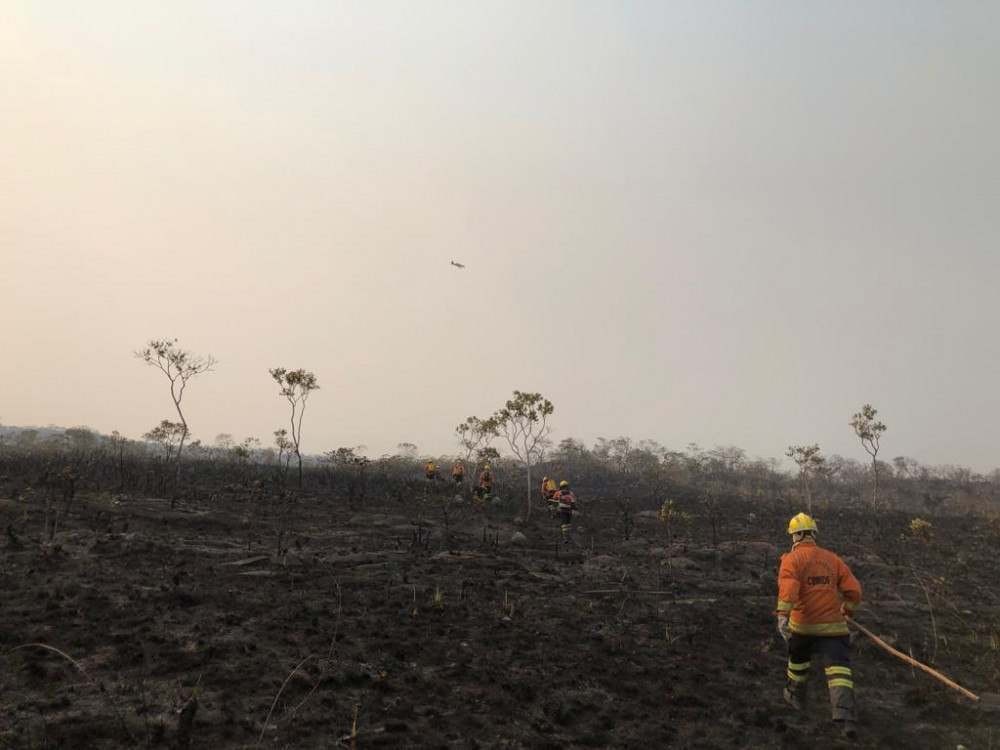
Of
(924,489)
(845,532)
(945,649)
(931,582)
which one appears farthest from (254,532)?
(924,489)

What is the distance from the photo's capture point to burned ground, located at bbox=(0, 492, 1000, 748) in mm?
5852

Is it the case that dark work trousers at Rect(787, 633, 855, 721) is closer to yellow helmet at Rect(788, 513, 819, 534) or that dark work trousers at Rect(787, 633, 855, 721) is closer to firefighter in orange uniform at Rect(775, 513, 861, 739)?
firefighter in orange uniform at Rect(775, 513, 861, 739)

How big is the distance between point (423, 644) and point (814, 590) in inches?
202

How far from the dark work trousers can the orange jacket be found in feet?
0.44

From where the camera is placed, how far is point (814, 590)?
6520 millimetres

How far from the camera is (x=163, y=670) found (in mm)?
6773

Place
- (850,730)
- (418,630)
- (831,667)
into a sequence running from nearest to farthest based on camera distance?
(850,730), (831,667), (418,630)

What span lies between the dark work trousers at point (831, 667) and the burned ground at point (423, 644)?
34cm

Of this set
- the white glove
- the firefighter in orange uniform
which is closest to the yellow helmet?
the firefighter in orange uniform

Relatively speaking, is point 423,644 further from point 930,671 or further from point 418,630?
point 930,671

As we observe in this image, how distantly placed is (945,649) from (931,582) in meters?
6.44

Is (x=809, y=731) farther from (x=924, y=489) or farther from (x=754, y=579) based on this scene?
(x=924, y=489)

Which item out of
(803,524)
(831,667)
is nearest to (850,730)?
(831,667)

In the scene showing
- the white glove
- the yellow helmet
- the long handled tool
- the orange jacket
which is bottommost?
the long handled tool
